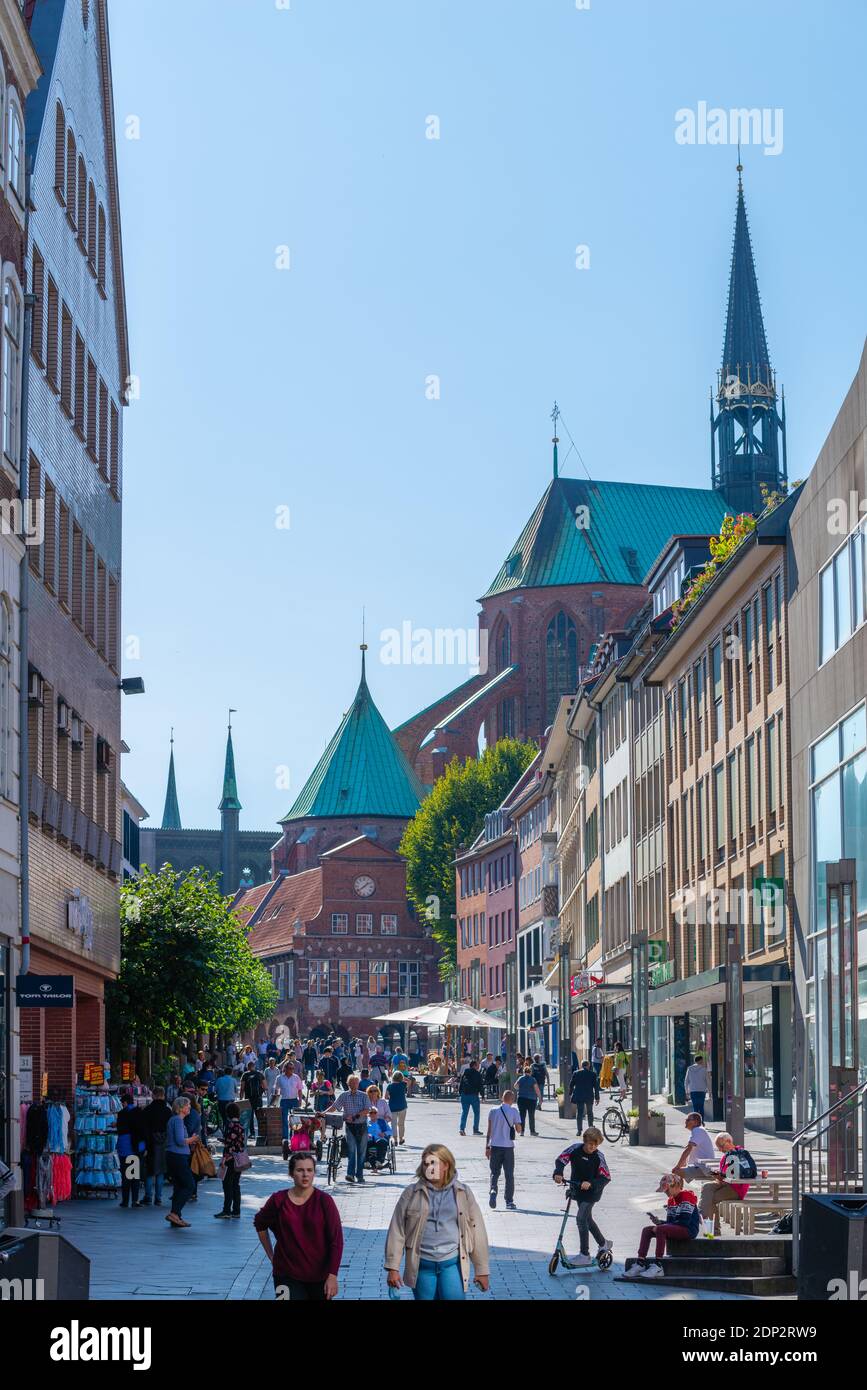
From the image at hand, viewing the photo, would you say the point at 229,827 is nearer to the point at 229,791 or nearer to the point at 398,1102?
the point at 229,791

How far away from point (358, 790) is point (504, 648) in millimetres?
26552

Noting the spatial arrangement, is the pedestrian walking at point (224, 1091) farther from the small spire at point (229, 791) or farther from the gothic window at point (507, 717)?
the small spire at point (229, 791)

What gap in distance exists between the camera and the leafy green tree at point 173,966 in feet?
130

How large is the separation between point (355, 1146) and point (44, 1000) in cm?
811

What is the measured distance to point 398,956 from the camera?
126m

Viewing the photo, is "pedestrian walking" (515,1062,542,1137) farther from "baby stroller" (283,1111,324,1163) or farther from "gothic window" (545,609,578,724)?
"gothic window" (545,609,578,724)

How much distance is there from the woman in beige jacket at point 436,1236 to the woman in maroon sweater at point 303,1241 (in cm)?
33

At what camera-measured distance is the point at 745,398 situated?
115 m

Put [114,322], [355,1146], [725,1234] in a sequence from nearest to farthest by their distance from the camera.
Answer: [725,1234] → [355,1146] → [114,322]

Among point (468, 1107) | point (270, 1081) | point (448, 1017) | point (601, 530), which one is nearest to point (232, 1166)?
point (468, 1107)

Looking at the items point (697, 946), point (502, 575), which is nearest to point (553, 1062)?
point (697, 946)

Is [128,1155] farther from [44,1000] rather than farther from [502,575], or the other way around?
[502,575]

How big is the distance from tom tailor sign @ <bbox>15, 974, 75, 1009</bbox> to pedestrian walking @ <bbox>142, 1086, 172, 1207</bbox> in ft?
11.0

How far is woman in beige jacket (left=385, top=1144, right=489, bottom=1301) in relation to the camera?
11195 millimetres
